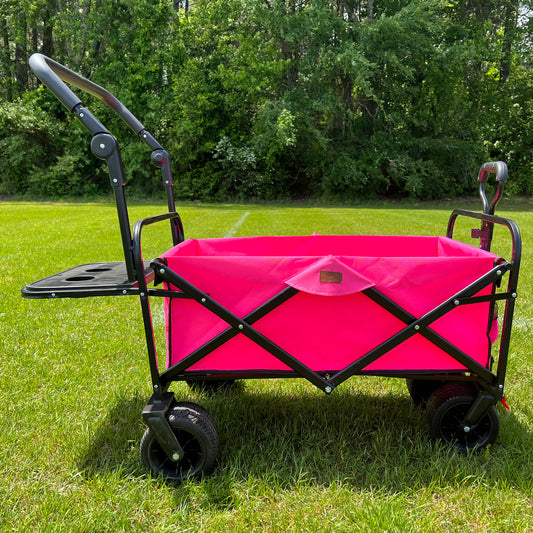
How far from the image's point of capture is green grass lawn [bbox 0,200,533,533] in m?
1.82

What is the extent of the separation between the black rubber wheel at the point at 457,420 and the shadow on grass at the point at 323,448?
51 millimetres

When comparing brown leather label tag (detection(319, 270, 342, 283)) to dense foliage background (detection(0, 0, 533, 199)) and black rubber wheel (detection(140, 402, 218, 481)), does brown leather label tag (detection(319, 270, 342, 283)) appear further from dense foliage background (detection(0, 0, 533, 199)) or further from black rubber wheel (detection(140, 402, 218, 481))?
dense foliage background (detection(0, 0, 533, 199))

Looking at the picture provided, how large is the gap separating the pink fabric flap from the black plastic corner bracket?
0.69 meters

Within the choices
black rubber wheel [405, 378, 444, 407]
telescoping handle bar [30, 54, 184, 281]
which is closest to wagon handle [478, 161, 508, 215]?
black rubber wheel [405, 378, 444, 407]

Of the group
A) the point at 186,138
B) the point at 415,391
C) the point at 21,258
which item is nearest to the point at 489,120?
the point at 186,138

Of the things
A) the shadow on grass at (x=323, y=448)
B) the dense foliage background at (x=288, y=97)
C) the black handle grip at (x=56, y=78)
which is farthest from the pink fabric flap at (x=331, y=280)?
the dense foliage background at (x=288, y=97)

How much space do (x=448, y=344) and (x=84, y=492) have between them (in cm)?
151

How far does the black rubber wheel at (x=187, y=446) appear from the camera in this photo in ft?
6.50

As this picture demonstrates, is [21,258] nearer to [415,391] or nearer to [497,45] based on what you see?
[415,391]

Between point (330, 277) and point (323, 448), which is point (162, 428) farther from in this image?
point (330, 277)

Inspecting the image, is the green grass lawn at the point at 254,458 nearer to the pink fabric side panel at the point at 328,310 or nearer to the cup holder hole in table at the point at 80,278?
the pink fabric side panel at the point at 328,310

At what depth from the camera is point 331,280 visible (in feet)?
6.26

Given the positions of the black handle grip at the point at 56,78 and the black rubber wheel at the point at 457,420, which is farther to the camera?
the black rubber wheel at the point at 457,420

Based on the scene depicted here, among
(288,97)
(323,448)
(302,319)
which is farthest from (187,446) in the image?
(288,97)
